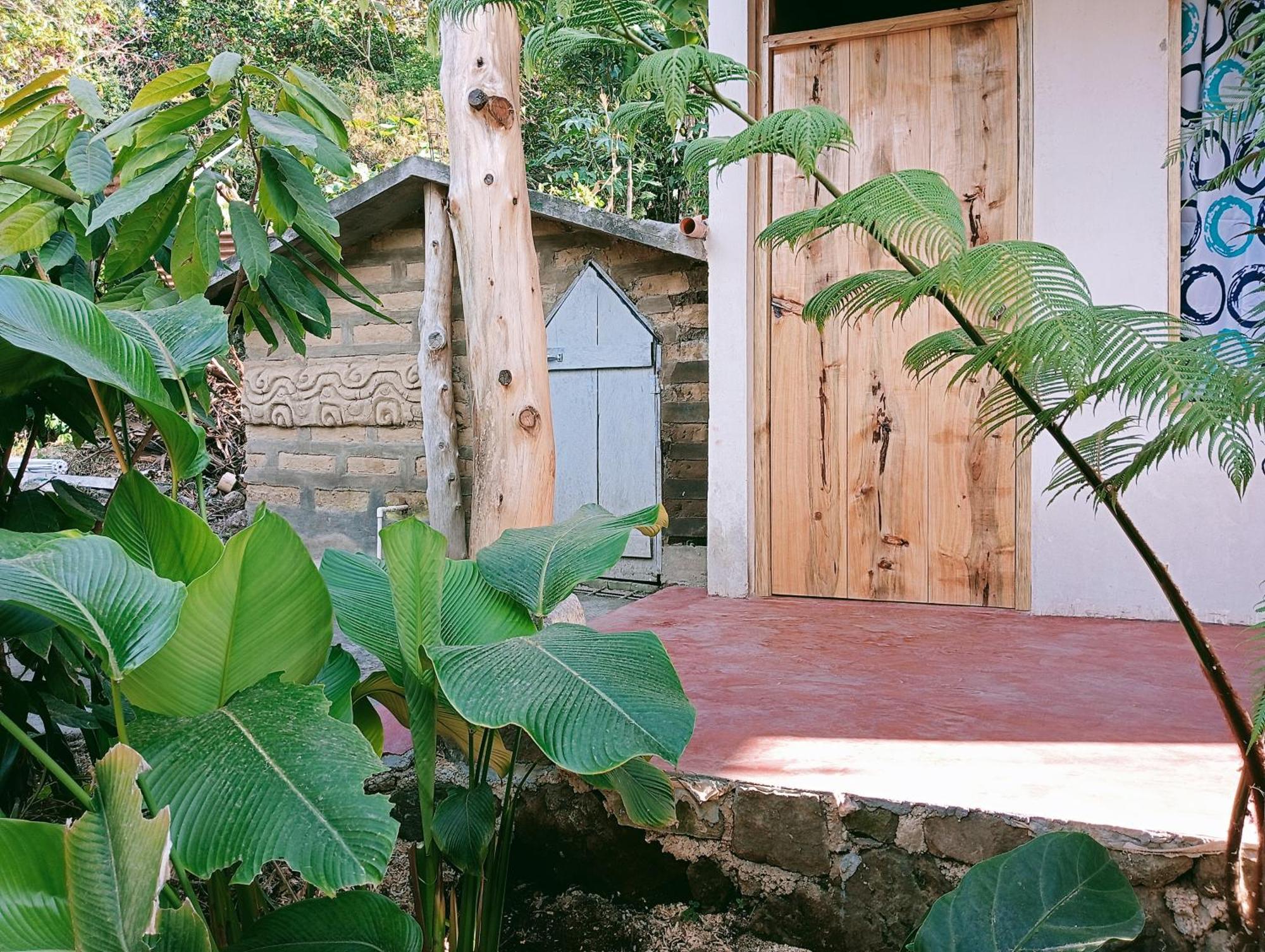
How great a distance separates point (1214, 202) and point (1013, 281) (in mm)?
2288

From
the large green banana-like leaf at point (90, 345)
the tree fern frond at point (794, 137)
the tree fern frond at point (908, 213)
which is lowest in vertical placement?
the large green banana-like leaf at point (90, 345)

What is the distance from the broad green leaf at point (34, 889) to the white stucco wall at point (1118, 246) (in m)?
2.71

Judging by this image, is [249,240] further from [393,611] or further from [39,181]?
[393,611]

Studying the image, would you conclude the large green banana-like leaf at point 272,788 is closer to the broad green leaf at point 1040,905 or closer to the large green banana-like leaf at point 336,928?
the large green banana-like leaf at point 336,928

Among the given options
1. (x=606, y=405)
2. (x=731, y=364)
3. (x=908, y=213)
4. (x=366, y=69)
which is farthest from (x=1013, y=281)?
(x=366, y=69)

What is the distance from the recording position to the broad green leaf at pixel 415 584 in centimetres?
114

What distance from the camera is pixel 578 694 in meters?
0.98

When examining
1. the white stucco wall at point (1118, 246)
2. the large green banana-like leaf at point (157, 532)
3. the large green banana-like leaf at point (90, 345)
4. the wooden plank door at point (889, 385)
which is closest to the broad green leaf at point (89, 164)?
the large green banana-like leaf at point (90, 345)

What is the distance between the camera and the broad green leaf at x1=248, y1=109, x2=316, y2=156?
1.56 m

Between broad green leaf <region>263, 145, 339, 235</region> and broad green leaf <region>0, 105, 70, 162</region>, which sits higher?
broad green leaf <region>0, 105, 70, 162</region>

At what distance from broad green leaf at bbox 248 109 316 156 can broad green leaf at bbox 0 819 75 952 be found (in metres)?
1.12

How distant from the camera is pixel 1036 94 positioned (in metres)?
2.97

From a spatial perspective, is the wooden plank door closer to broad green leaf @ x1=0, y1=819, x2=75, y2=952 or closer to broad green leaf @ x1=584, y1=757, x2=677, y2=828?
broad green leaf @ x1=584, y1=757, x2=677, y2=828

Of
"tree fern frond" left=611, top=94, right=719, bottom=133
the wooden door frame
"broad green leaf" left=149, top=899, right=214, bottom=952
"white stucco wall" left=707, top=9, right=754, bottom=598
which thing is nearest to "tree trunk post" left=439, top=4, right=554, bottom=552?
"white stucco wall" left=707, top=9, right=754, bottom=598
